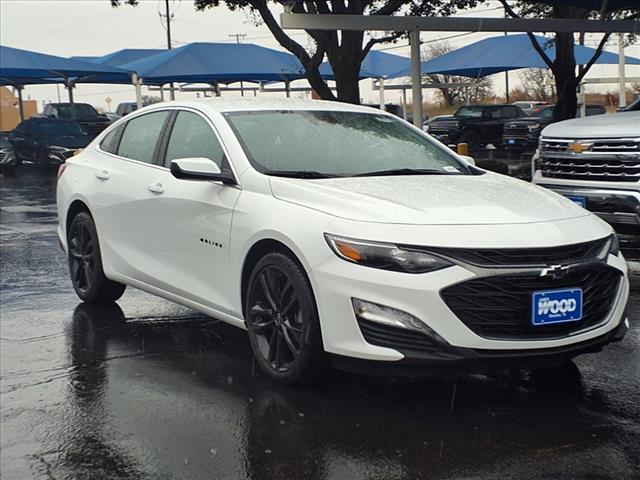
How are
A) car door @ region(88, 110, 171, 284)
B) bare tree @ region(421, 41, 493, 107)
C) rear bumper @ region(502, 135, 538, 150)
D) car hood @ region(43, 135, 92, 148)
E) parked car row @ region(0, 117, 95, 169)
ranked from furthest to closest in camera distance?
bare tree @ region(421, 41, 493, 107) < rear bumper @ region(502, 135, 538, 150) < car hood @ region(43, 135, 92, 148) < parked car row @ region(0, 117, 95, 169) < car door @ region(88, 110, 171, 284)

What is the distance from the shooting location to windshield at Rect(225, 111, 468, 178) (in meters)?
5.23

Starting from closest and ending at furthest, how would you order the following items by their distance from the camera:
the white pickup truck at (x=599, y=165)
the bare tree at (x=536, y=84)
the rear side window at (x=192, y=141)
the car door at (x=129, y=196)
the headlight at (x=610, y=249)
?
the headlight at (x=610, y=249) → the rear side window at (x=192, y=141) → the car door at (x=129, y=196) → the white pickup truck at (x=599, y=165) → the bare tree at (x=536, y=84)

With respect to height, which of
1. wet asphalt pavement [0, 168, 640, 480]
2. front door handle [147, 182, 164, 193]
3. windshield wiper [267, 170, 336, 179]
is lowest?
wet asphalt pavement [0, 168, 640, 480]

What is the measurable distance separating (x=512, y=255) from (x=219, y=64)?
2569 centimetres

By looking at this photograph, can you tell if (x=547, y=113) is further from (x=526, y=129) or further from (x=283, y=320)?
(x=283, y=320)

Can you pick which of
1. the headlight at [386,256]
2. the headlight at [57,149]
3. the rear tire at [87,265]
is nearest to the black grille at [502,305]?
the headlight at [386,256]

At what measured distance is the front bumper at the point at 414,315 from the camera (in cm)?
408

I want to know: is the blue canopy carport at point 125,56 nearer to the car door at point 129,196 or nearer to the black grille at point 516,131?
the black grille at point 516,131

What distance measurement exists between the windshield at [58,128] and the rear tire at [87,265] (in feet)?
66.8

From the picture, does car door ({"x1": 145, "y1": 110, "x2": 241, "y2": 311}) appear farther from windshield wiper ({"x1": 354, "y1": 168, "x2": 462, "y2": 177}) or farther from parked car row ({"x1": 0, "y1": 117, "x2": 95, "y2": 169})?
parked car row ({"x1": 0, "y1": 117, "x2": 95, "y2": 169})

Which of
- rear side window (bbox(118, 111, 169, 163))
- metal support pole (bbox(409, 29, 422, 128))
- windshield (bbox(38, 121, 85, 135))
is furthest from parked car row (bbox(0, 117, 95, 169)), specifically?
rear side window (bbox(118, 111, 169, 163))

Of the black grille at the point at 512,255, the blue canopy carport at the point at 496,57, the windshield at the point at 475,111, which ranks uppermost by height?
the blue canopy carport at the point at 496,57

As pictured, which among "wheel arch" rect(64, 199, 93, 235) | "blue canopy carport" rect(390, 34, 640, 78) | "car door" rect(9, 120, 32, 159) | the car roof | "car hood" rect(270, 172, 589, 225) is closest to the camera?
"car hood" rect(270, 172, 589, 225)

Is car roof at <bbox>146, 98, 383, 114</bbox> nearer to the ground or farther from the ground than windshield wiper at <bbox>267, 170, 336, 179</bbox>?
farther from the ground
